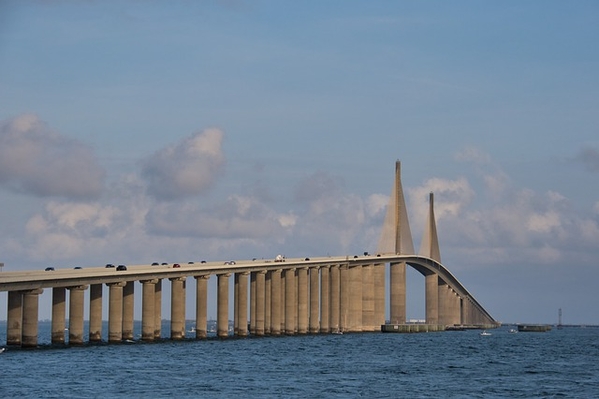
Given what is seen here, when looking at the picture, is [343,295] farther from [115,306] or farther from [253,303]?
[115,306]

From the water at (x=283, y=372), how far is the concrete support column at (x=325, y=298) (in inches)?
2341

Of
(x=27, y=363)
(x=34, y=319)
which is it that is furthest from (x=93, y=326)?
(x=27, y=363)

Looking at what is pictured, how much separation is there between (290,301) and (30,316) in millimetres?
73315

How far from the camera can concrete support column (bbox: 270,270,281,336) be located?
171 metres

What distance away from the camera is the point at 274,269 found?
169250mm

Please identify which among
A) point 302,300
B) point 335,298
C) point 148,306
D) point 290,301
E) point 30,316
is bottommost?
point 30,316

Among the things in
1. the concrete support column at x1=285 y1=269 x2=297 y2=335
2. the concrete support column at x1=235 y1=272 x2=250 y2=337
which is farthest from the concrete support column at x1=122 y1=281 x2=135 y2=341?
the concrete support column at x1=285 y1=269 x2=297 y2=335

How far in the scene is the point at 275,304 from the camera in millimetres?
171750

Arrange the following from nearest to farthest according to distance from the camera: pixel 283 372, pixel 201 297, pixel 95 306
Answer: pixel 283 372
pixel 95 306
pixel 201 297

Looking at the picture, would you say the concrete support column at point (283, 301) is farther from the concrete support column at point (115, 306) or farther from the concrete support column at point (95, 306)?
the concrete support column at point (95, 306)

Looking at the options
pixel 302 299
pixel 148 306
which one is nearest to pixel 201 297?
pixel 148 306

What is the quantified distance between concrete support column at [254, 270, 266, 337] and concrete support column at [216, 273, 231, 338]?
35.1 ft

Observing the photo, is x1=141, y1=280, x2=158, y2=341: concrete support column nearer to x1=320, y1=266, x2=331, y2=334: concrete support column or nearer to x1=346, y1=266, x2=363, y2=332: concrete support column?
x1=320, y1=266, x2=331, y2=334: concrete support column

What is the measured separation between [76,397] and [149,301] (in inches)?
2511
